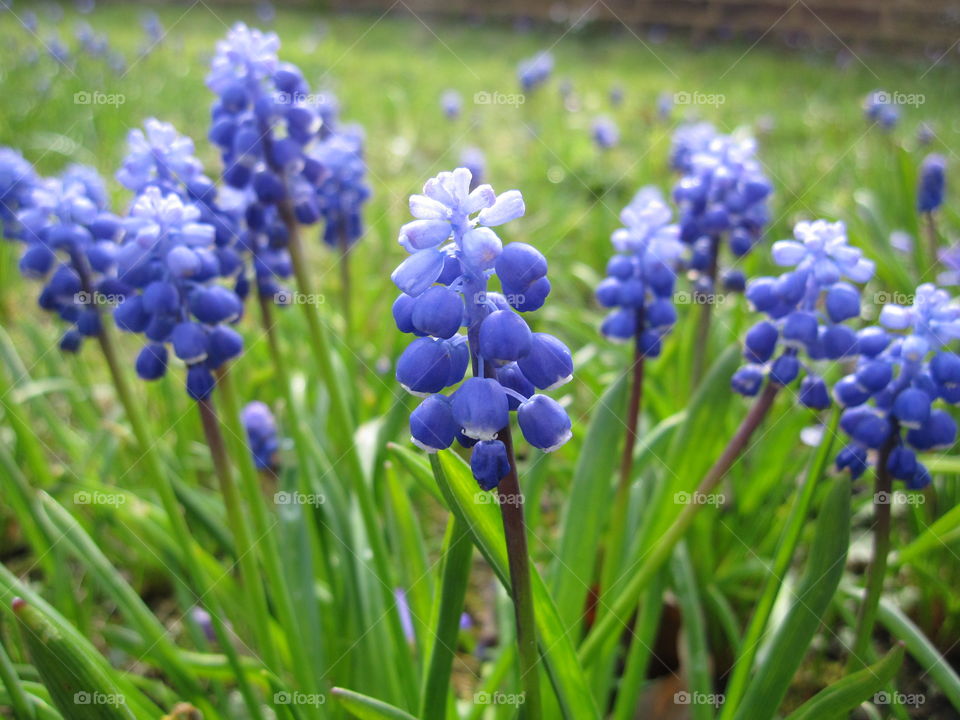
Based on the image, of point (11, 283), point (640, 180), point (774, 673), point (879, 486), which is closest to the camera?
point (774, 673)

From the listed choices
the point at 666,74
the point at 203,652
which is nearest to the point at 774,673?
the point at 203,652

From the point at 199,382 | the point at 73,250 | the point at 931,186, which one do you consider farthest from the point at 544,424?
the point at 931,186

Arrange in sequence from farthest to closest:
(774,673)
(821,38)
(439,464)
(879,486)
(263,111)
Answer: (821,38)
(263,111)
(879,486)
(774,673)
(439,464)

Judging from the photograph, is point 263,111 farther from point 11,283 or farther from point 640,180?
point 640,180

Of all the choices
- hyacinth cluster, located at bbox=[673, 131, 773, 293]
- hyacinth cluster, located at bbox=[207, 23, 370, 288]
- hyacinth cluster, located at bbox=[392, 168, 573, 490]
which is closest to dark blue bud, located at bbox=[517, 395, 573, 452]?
hyacinth cluster, located at bbox=[392, 168, 573, 490]

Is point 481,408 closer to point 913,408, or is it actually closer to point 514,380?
point 514,380

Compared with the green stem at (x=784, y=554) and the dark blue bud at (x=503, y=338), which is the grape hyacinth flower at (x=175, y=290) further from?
the green stem at (x=784, y=554)

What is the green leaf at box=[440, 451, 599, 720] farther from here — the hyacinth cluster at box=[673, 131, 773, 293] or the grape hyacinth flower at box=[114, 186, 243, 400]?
the hyacinth cluster at box=[673, 131, 773, 293]

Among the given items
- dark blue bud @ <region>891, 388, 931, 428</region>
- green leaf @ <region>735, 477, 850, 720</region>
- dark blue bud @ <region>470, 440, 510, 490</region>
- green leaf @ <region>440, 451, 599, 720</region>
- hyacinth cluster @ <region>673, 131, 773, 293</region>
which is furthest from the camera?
hyacinth cluster @ <region>673, 131, 773, 293</region>
